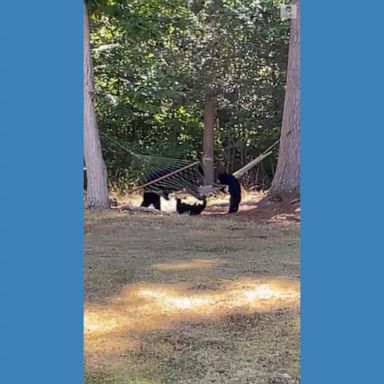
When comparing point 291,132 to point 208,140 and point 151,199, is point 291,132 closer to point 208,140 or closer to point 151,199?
point 208,140

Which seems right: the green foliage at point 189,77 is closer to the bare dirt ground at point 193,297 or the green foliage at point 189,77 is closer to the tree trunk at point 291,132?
the tree trunk at point 291,132

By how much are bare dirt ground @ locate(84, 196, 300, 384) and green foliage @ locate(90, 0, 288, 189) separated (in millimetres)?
213

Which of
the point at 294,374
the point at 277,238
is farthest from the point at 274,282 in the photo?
the point at 294,374

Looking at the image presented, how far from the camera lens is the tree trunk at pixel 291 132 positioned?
6.13 feet

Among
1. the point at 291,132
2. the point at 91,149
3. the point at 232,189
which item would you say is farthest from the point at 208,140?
the point at 91,149

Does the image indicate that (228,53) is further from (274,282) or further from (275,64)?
(274,282)

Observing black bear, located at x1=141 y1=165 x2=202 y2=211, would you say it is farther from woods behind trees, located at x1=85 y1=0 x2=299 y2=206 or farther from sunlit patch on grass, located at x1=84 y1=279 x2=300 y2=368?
sunlit patch on grass, located at x1=84 y1=279 x2=300 y2=368

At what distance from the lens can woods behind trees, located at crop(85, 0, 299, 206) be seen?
6.58 ft

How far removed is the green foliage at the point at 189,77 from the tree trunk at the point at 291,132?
0.16 feet

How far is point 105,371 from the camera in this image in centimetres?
193

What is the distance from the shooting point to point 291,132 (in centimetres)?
193

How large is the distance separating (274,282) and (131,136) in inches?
26.6

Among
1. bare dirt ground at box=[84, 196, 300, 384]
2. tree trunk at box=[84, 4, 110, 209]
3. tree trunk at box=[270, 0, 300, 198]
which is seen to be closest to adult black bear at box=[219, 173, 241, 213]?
bare dirt ground at box=[84, 196, 300, 384]

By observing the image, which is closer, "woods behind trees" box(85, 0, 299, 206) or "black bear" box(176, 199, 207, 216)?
"woods behind trees" box(85, 0, 299, 206)
